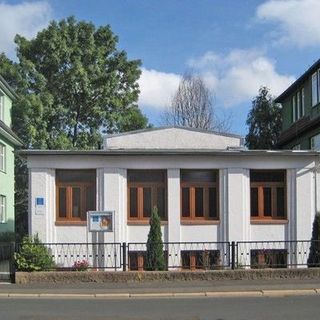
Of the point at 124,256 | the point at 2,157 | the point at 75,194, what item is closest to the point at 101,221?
the point at 124,256

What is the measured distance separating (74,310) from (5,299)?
310 cm

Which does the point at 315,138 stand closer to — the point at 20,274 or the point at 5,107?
the point at 5,107

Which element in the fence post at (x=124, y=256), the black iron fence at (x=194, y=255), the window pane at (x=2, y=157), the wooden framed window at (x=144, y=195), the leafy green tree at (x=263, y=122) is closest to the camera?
the fence post at (x=124, y=256)

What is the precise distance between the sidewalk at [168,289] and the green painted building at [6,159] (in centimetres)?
2007

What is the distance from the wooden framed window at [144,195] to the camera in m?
22.9

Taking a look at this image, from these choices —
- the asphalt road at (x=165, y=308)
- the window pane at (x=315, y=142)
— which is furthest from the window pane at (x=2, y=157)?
the asphalt road at (x=165, y=308)

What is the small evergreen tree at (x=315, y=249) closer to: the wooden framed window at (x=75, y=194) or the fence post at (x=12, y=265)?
the wooden framed window at (x=75, y=194)

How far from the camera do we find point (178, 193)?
74.5 ft

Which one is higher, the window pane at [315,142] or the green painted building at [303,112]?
the green painted building at [303,112]

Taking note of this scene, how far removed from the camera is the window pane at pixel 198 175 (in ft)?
75.7

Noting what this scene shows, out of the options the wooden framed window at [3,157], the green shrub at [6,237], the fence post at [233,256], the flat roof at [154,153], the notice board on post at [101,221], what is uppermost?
the wooden framed window at [3,157]

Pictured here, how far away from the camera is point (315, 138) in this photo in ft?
116

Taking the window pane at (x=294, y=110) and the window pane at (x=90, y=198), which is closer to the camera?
the window pane at (x=90, y=198)

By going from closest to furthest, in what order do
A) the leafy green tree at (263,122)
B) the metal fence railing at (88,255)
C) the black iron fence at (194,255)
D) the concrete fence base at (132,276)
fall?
the concrete fence base at (132,276)
the black iron fence at (194,255)
the metal fence railing at (88,255)
the leafy green tree at (263,122)
